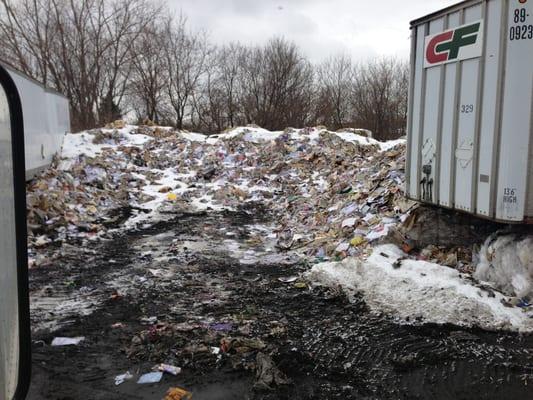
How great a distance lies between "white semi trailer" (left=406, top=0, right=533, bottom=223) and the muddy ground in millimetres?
1443

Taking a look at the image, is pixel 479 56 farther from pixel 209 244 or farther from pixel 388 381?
pixel 209 244

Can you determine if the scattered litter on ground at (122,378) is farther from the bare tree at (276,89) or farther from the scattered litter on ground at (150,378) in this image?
the bare tree at (276,89)

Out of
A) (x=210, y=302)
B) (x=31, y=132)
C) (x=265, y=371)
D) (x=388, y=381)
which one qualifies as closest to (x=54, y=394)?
(x=265, y=371)

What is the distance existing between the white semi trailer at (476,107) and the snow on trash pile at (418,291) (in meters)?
0.76

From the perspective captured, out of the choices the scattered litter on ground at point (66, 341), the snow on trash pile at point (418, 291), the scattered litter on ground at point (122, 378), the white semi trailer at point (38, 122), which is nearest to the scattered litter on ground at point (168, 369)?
the scattered litter on ground at point (122, 378)

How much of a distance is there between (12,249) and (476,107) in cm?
445

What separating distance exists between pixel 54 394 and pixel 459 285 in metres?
3.69

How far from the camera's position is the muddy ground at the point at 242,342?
10.5 ft

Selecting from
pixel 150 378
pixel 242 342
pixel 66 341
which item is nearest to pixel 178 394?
pixel 150 378

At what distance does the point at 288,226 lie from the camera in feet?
28.0

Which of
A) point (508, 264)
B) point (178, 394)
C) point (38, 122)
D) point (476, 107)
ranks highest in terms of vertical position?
point (38, 122)

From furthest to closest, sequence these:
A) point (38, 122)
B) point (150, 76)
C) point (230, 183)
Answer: point (150, 76), point (230, 183), point (38, 122)

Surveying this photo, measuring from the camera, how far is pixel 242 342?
379 cm

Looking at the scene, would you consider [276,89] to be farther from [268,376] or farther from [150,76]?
[268,376]
